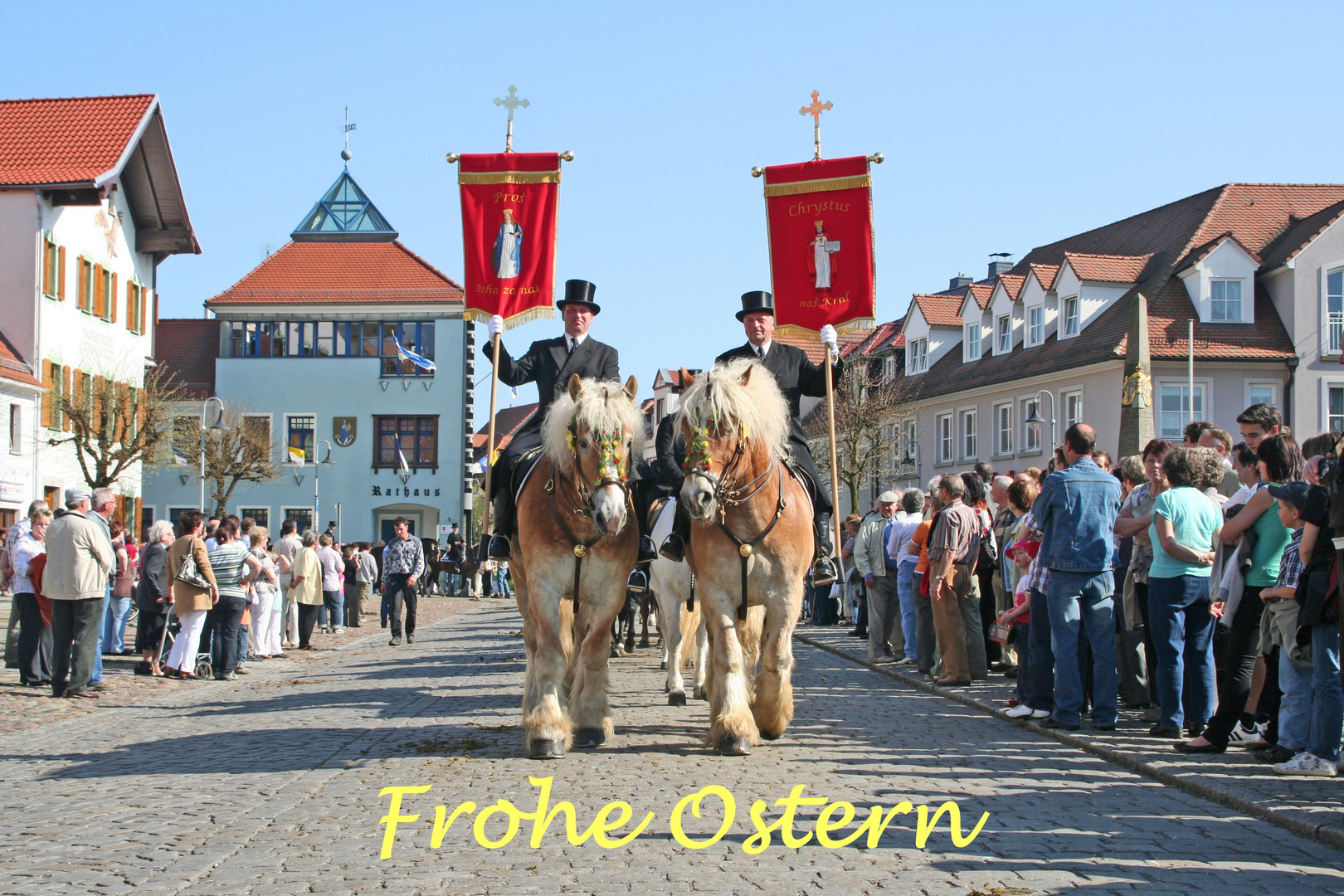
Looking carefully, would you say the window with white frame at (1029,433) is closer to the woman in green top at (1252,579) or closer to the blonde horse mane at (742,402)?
the woman in green top at (1252,579)

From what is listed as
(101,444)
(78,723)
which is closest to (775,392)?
(78,723)

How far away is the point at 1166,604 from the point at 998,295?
39844 mm

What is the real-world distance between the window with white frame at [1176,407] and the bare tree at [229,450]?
92.0ft

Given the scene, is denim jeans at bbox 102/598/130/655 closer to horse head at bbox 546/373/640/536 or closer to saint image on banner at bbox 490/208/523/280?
saint image on banner at bbox 490/208/523/280

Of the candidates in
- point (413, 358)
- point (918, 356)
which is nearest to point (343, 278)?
point (413, 358)

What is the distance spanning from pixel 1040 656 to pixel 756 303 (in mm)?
3465

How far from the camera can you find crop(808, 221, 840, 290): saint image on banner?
496 inches

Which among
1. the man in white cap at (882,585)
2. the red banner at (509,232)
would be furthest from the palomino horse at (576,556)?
the man in white cap at (882,585)

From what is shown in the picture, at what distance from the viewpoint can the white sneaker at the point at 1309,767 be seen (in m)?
7.53

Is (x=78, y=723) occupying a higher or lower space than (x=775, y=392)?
lower

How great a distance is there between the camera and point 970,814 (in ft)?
21.8

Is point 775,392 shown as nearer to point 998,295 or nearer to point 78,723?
point 78,723

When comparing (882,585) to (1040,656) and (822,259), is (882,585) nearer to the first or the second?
(822,259)

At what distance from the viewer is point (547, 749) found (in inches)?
333
